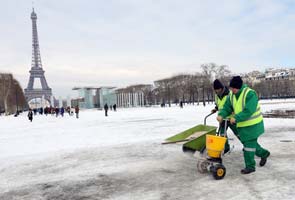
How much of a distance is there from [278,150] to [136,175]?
3508mm

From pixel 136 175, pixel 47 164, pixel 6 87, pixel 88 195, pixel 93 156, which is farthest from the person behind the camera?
pixel 6 87

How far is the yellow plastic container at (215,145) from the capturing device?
4859 mm

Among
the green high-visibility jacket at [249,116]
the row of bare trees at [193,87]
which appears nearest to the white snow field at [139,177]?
the green high-visibility jacket at [249,116]

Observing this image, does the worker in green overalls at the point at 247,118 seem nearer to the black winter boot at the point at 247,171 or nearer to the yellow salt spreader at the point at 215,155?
the black winter boot at the point at 247,171

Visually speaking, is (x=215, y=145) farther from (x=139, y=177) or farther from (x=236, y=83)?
(x=139, y=177)

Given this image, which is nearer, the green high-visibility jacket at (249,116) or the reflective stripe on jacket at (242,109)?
the green high-visibility jacket at (249,116)

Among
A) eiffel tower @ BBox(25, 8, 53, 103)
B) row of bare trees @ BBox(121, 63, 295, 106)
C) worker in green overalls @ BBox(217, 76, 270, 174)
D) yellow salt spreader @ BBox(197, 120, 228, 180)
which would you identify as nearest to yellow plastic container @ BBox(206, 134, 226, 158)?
yellow salt spreader @ BBox(197, 120, 228, 180)

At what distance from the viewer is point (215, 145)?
490 cm

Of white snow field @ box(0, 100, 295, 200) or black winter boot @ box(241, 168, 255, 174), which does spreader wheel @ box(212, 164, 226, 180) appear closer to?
white snow field @ box(0, 100, 295, 200)

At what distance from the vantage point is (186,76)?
83312 mm

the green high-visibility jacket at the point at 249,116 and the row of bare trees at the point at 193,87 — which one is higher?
the row of bare trees at the point at 193,87

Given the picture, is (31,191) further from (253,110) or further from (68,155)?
(253,110)

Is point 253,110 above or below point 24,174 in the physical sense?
above

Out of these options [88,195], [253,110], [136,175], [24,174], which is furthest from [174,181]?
[24,174]
